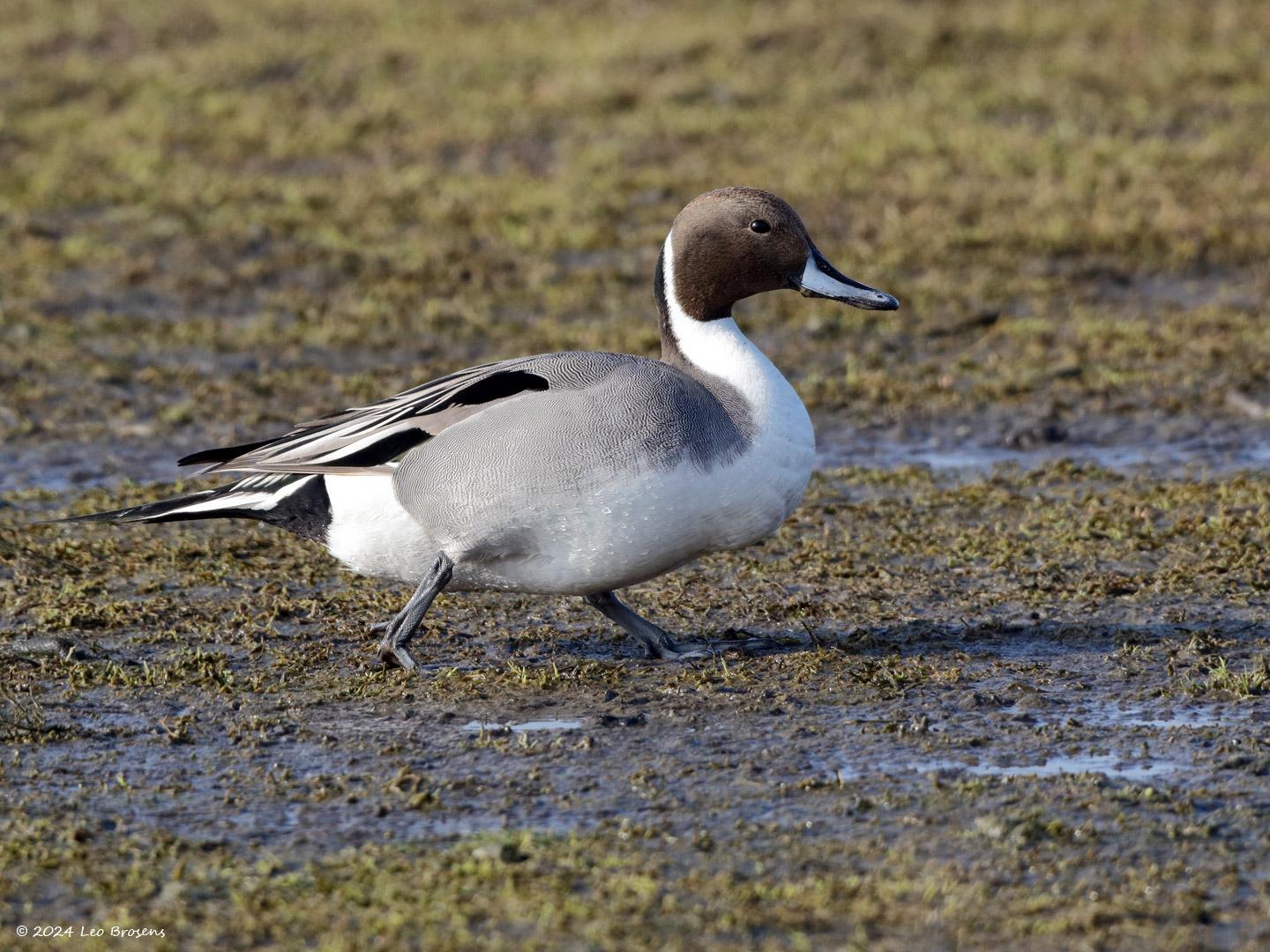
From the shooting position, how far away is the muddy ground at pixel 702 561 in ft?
12.3

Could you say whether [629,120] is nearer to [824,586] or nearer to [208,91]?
[208,91]

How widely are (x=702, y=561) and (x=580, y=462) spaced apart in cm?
156

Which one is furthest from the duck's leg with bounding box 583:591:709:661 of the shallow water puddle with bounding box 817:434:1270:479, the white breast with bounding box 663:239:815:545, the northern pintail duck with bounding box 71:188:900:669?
the shallow water puddle with bounding box 817:434:1270:479

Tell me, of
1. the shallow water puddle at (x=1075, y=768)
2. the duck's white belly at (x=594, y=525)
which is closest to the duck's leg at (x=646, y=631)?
the duck's white belly at (x=594, y=525)

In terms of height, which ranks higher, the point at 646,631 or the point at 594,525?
the point at 594,525

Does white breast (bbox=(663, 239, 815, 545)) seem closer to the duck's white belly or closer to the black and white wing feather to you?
the duck's white belly

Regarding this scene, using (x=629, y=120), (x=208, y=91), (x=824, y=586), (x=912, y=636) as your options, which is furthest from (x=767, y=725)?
(x=208, y=91)

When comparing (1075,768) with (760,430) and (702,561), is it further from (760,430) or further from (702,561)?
(702,561)

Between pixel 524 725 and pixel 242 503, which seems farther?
pixel 242 503

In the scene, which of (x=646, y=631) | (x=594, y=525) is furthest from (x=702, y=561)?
(x=594, y=525)

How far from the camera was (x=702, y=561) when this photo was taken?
621 cm

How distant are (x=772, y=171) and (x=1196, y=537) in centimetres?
569

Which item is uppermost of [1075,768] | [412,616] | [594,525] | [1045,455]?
[594,525]

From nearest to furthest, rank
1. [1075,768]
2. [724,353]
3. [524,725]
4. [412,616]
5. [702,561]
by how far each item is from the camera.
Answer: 1. [1075,768]
2. [524,725]
3. [412,616]
4. [724,353]
5. [702,561]
